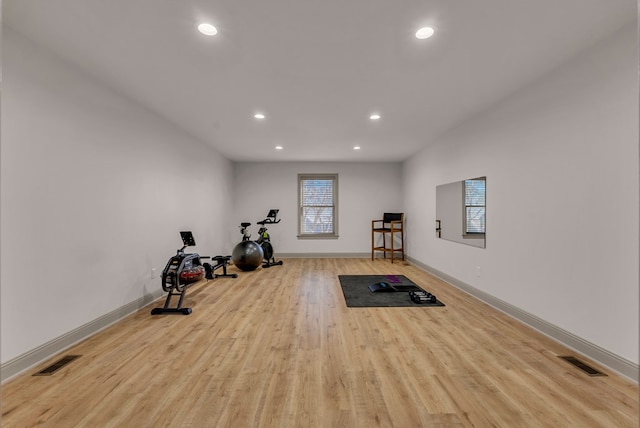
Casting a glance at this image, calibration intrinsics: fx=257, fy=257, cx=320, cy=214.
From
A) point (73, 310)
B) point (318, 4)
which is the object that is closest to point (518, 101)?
point (318, 4)

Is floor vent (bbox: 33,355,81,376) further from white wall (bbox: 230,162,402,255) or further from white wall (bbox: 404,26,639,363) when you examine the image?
white wall (bbox: 230,162,402,255)

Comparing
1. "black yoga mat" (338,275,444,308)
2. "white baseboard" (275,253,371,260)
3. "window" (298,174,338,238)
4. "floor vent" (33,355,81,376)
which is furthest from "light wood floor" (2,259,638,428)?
"window" (298,174,338,238)

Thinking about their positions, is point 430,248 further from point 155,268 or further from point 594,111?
point 155,268

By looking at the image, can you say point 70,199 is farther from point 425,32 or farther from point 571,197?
point 571,197

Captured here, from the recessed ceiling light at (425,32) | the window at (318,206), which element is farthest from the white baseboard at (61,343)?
the window at (318,206)

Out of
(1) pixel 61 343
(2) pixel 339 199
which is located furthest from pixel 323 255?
(1) pixel 61 343

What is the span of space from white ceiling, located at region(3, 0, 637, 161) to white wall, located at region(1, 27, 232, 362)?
27cm

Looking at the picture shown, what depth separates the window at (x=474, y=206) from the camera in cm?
339

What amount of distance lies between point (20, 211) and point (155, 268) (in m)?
1.71

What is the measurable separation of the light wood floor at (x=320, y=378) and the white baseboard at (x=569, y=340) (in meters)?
0.08

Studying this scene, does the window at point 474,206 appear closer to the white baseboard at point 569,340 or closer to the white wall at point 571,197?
the white wall at point 571,197

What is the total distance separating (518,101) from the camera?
2775mm

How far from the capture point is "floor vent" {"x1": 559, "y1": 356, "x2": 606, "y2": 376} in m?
1.86

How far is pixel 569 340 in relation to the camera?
219cm
